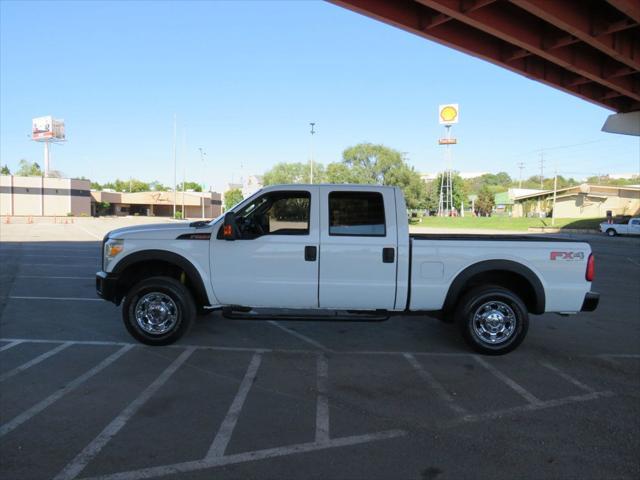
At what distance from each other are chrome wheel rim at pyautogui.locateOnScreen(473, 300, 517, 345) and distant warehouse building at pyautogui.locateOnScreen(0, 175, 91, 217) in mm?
78810

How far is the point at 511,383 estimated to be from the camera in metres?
4.83

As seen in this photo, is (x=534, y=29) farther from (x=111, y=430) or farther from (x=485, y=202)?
(x=485, y=202)

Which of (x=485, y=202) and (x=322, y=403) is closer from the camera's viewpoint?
(x=322, y=403)

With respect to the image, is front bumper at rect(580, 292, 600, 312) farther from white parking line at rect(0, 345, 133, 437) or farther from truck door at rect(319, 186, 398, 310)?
white parking line at rect(0, 345, 133, 437)

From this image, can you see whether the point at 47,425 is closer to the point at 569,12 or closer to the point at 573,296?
the point at 573,296

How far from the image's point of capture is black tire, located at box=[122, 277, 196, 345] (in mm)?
5715

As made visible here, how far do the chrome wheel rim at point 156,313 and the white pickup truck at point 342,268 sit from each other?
1cm

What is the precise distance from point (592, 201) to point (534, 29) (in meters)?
57.8

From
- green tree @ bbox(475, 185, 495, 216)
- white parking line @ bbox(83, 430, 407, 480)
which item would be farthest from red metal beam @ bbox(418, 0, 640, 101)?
green tree @ bbox(475, 185, 495, 216)

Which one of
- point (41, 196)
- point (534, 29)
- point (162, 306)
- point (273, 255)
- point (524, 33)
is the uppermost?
point (534, 29)

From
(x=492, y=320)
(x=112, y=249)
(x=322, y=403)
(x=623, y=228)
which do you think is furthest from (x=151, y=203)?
(x=322, y=403)

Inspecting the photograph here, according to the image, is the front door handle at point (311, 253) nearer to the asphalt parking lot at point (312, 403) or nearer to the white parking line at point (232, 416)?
the asphalt parking lot at point (312, 403)

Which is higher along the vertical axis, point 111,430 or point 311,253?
point 311,253

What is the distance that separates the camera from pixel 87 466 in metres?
3.19
